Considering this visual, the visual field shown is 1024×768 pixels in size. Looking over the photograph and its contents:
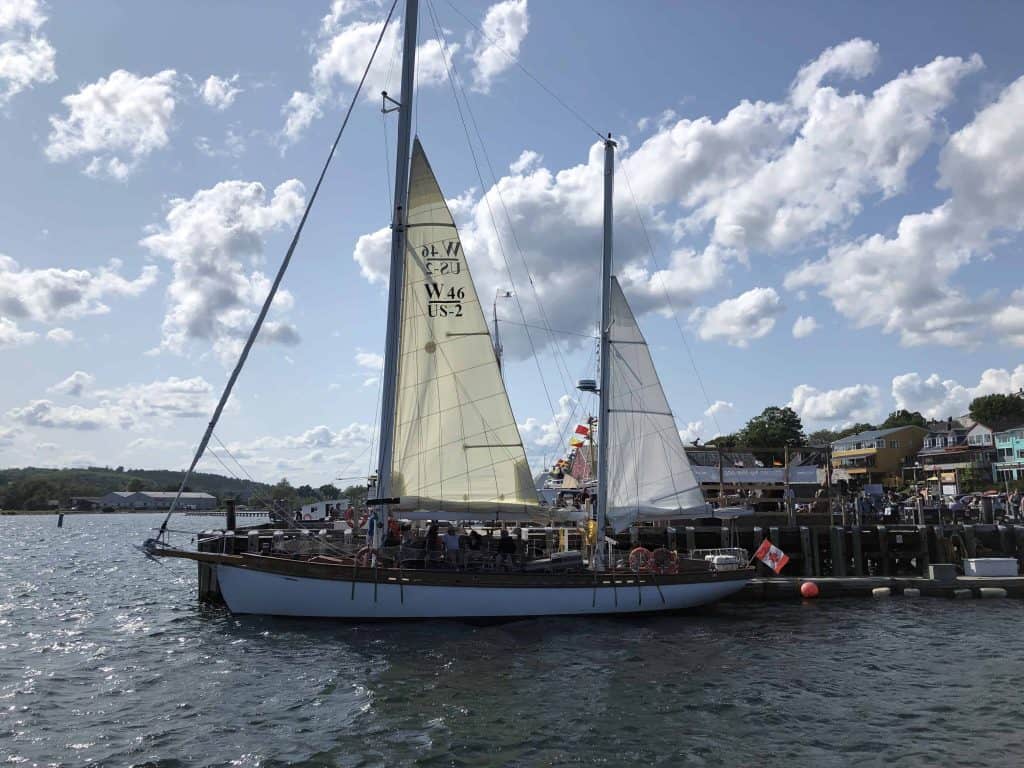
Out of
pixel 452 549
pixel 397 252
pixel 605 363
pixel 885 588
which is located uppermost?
pixel 397 252

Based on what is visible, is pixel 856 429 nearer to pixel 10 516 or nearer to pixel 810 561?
pixel 810 561

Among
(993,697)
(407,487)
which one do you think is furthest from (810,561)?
(407,487)

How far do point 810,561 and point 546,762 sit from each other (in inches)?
912

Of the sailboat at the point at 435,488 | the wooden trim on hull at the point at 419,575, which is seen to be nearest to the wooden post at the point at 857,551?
the sailboat at the point at 435,488

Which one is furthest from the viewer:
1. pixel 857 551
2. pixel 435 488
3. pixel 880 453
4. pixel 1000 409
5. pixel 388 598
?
pixel 1000 409

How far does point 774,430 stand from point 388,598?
8105 centimetres

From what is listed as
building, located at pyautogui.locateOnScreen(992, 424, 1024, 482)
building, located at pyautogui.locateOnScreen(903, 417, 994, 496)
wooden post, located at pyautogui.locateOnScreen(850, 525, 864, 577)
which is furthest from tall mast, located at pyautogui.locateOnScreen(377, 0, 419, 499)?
building, located at pyautogui.locateOnScreen(992, 424, 1024, 482)

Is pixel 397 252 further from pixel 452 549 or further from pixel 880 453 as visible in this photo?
pixel 880 453

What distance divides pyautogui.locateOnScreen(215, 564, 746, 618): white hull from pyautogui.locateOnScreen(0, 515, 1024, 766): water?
0.43 meters

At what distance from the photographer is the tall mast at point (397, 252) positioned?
21.9 m

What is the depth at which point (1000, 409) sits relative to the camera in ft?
330

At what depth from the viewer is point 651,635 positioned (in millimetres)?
20875

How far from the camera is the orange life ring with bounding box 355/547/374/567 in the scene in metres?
21.0

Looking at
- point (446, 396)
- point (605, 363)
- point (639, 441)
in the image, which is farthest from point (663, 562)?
point (446, 396)
